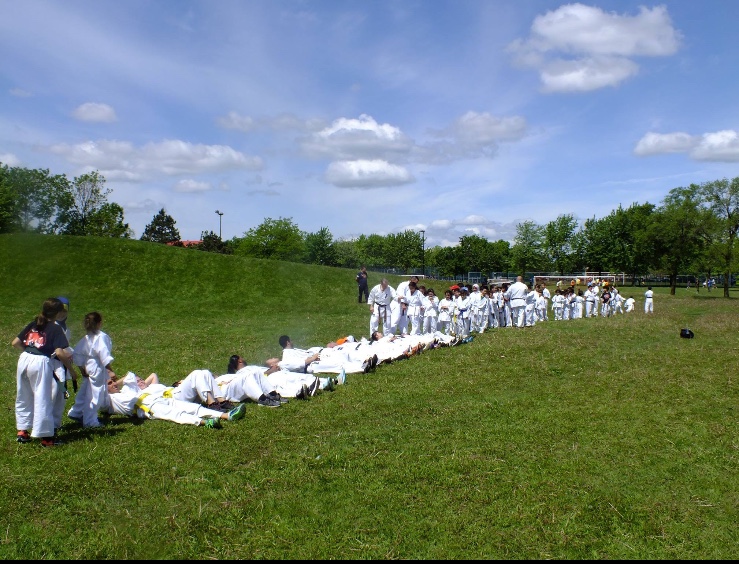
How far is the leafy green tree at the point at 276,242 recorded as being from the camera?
89.6m

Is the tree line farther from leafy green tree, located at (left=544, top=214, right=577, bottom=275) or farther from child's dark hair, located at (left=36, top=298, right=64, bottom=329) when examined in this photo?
child's dark hair, located at (left=36, top=298, right=64, bottom=329)

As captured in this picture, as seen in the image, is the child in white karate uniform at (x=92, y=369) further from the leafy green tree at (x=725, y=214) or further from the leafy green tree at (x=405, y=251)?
the leafy green tree at (x=405, y=251)

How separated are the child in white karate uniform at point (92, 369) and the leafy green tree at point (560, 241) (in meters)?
83.1

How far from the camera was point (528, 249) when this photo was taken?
8625 cm

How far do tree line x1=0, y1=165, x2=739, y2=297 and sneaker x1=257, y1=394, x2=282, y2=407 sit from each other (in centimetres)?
5010

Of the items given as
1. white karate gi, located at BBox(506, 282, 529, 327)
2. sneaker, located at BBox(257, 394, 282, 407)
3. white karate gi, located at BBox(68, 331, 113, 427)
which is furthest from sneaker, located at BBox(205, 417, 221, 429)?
white karate gi, located at BBox(506, 282, 529, 327)

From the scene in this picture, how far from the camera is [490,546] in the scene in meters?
4.99

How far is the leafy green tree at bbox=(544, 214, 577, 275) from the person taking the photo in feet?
278

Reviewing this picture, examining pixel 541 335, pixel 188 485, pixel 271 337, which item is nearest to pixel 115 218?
pixel 271 337

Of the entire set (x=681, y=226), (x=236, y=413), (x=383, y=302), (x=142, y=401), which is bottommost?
(x=236, y=413)

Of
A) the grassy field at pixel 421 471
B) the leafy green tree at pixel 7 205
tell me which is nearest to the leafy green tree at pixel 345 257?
the leafy green tree at pixel 7 205

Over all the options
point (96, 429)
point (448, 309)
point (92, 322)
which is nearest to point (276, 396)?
point (96, 429)

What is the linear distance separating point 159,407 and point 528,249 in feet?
271

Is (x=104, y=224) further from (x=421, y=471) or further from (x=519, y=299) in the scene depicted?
A: (x=421, y=471)
